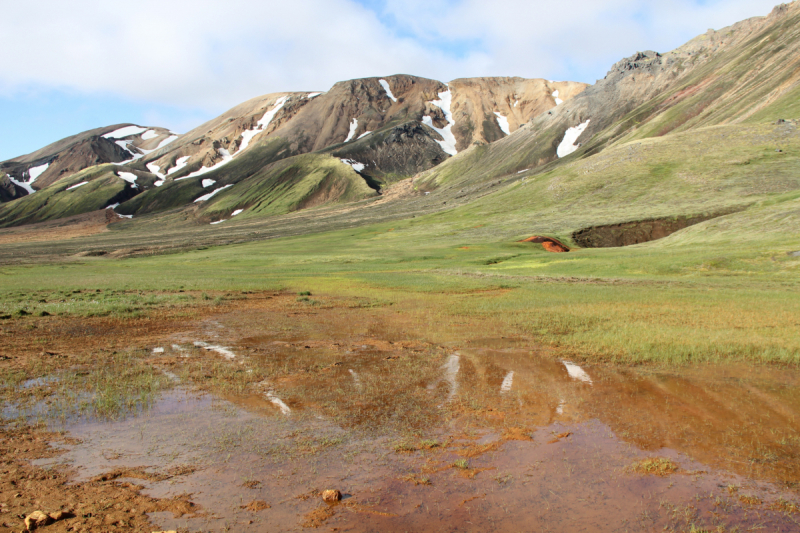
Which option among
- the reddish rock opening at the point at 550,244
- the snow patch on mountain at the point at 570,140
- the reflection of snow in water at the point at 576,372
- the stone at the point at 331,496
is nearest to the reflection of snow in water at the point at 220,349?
the stone at the point at 331,496

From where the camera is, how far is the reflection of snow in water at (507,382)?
44.6 feet

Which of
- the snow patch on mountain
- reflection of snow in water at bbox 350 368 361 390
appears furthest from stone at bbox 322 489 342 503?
the snow patch on mountain

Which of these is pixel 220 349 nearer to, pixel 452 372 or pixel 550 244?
pixel 452 372

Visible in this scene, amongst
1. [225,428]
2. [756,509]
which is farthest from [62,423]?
[756,509]

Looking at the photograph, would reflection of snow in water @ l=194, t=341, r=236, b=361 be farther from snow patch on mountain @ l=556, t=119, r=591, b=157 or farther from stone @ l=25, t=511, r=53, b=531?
snow patch on mountain @ l=556, t=119, r=591, b=157

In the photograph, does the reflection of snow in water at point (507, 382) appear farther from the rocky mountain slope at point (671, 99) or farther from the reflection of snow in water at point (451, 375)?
the rocky mountain slope at point (671, 99)

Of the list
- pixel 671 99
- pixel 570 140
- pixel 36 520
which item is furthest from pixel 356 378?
pixel 570 140

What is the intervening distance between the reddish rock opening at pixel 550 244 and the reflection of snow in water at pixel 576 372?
168ft

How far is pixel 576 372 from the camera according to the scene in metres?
15.2

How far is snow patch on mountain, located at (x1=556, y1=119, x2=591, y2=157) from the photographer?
170m

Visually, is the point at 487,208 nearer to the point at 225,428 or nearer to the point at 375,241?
the point at 375,241

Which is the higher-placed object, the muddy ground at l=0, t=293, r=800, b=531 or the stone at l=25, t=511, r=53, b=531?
the stone at l=25, t=511, r=53, b=531

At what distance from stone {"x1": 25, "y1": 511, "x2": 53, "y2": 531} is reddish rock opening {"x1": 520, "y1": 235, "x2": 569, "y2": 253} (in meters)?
Answer: 63.3

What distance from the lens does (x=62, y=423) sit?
10734mm
